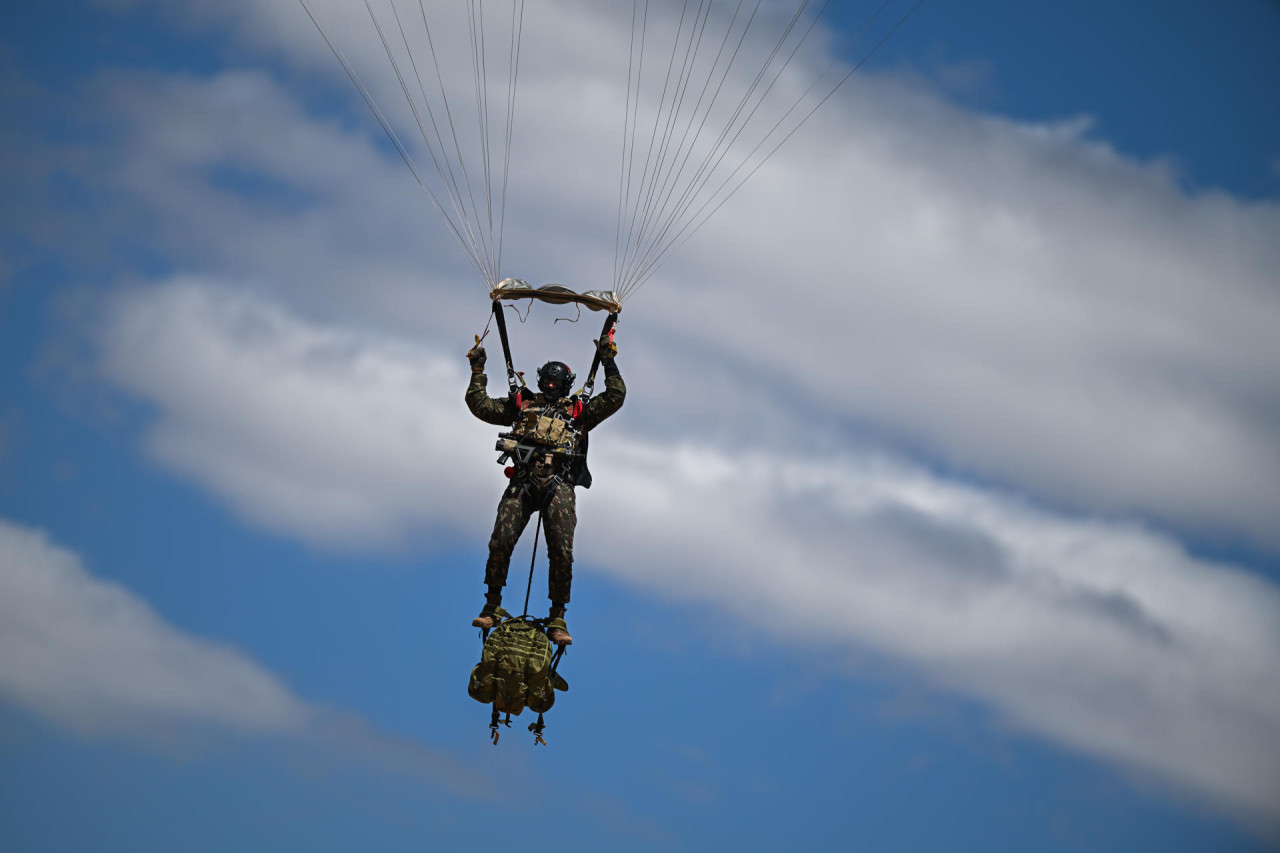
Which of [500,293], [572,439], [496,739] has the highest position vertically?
[500,293]

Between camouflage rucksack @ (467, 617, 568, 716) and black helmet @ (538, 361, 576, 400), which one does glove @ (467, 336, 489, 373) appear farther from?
camouflage rucksack @ (467, 617, 568, 716)

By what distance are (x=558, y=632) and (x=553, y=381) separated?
13.1 ft

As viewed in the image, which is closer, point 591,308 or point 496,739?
point 496,739

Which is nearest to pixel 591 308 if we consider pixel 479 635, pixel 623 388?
pixel 623 388

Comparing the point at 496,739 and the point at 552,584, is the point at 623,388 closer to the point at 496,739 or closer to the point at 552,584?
the point at 552,584

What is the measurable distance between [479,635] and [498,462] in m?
2.72

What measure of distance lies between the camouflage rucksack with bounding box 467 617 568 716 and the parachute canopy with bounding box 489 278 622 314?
541 cm

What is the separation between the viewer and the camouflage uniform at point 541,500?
29.9 metres

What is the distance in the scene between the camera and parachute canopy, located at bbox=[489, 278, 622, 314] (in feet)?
100

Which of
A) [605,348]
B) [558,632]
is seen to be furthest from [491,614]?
[605,348]

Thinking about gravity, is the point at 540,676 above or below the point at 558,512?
below

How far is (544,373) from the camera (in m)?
30.4

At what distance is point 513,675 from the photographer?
29125 millimetres

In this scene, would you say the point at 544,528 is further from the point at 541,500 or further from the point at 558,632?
the point at 558,632
